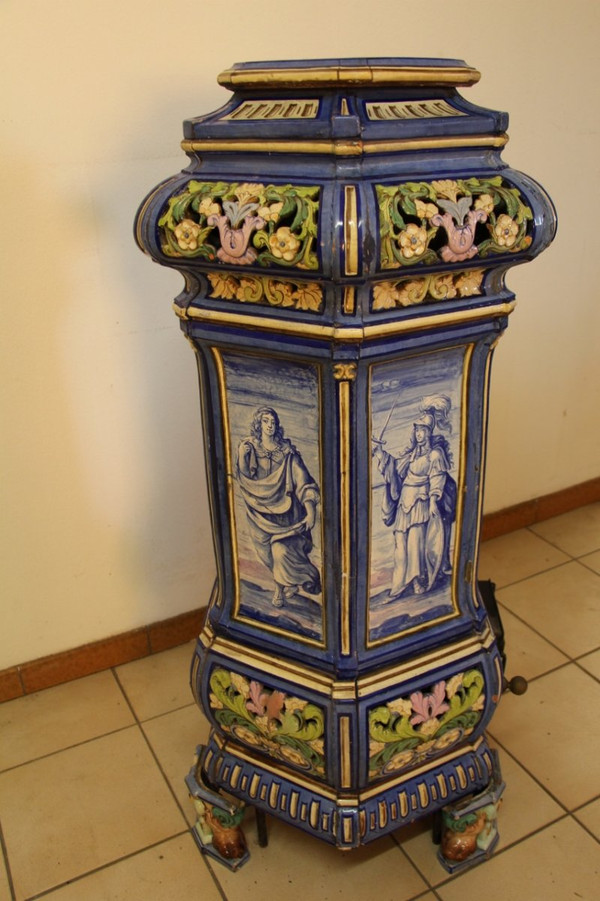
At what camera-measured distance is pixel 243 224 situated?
97 centimetres

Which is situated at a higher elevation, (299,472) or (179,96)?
(179,96)

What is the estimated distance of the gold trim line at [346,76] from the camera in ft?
3.12

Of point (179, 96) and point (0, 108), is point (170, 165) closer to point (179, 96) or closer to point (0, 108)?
point (179, 96)

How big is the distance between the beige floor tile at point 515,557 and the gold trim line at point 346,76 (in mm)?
1420

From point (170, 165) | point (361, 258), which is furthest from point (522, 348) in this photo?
point (361, 258)

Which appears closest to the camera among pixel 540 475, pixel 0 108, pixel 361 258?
pixel 361 258

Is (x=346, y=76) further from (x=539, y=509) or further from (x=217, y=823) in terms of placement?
(x=539, y=509)

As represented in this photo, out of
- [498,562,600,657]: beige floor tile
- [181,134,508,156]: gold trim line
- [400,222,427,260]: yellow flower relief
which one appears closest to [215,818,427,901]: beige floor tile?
[498,562,600,657]: beige floor tile

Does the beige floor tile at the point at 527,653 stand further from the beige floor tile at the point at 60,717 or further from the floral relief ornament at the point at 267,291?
the floral relief ornament at the point at 267,291

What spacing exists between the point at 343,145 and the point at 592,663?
139 centimetres

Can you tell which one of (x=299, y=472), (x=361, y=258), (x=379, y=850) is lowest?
(x=379, y=850)

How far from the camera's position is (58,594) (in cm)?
180

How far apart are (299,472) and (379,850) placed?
76 centimetres

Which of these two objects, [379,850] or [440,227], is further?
[379,850]
